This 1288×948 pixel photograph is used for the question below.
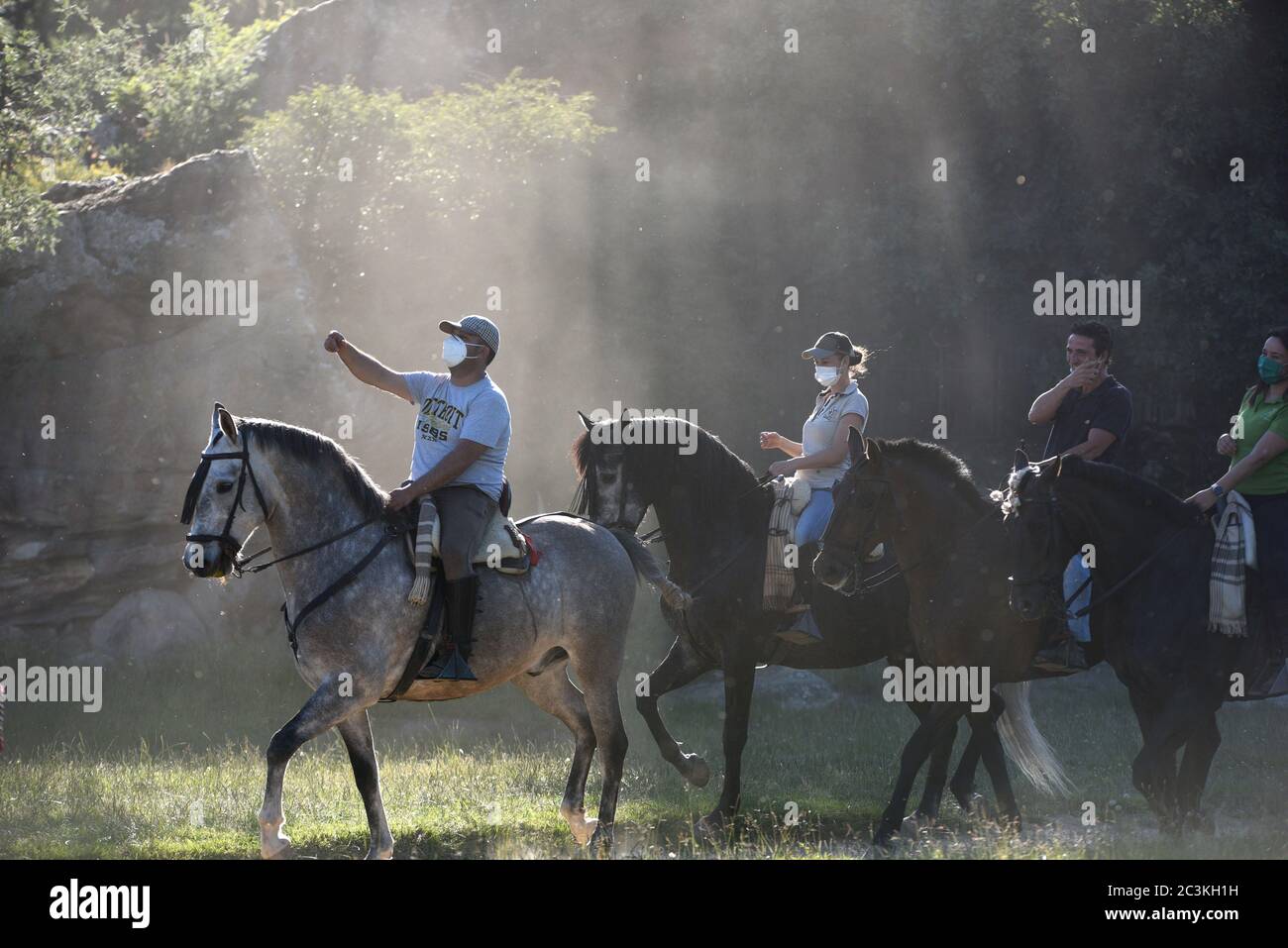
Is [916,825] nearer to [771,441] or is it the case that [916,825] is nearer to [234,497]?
[771,441]

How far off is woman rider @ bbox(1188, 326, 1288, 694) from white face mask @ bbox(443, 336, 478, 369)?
4.85 m

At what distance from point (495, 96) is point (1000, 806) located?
14.2 m

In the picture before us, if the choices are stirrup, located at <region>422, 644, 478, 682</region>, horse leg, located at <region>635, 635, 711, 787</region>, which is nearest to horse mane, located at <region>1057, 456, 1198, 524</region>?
horse leg, located at <region>635, 635, 711, 787</region>

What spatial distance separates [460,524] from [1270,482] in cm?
532

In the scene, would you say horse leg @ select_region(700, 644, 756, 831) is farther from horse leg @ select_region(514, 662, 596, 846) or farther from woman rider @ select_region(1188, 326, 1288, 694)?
woman rider @ select_region(1188, 326, 1288, 694)

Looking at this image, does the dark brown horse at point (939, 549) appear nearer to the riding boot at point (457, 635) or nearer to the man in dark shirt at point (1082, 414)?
the man in dark shirt at point (1082, 414)

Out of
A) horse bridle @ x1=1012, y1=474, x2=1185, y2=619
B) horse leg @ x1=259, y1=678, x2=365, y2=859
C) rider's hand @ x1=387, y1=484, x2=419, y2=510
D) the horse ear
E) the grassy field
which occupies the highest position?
the horse ear

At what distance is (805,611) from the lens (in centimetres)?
1052

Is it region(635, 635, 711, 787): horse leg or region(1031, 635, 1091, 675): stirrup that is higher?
region(1031, 635, 1091, 675): stirrup

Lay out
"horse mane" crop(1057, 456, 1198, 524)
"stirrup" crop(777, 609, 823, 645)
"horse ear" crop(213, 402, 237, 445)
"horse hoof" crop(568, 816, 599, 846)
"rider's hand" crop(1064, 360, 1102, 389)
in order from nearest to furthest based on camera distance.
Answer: "horse ear" crop(213, 402, 237, 445) → "horse hoof" crop(568, 816, 599, 846) → "horse mane" crop(1057, 456, 1198, 524) → "rider's hand" crop(1064, 360, 1102, 389) → "stirrup" crop(777, 609, 823, 645)

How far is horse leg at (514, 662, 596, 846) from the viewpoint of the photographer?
9.29 metres

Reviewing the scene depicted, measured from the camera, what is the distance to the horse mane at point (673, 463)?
1011cm

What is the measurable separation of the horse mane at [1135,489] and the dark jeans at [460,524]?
3.87 m
